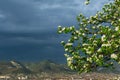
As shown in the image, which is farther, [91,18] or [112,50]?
[91,18]

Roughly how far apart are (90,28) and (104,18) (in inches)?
49.3

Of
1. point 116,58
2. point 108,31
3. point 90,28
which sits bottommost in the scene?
point 116,58

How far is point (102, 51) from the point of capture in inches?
788

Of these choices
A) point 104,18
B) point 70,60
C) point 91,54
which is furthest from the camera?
point 104,18

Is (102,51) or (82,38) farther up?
(82,38)

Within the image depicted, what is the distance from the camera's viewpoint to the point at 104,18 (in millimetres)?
26531

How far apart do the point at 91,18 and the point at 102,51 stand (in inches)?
301

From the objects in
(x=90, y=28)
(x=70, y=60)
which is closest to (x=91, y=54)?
(x=70, y=60)

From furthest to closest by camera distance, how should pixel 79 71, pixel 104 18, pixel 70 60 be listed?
pixel 104 18 < pixel 79 71 < pixel 70 60

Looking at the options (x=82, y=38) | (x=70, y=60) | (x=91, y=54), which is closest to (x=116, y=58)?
(x=91, y=54)

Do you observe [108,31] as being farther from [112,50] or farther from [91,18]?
[91,18]

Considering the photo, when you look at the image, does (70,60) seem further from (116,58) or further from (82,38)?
(116,58)

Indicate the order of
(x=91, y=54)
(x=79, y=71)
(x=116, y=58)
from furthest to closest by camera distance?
1. (x=79, y=71)
2. (x=91, y=54)
3. (x=116, y=58)

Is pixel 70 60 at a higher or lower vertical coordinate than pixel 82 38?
lower
